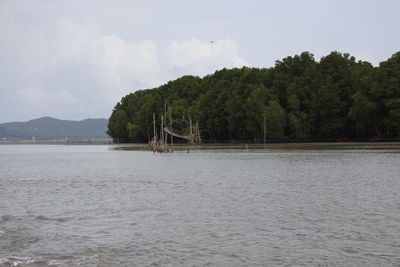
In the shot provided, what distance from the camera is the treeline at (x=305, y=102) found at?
9331 centimetres

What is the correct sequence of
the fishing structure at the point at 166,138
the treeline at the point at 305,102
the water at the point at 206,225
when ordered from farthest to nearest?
the treeline at the point at 305,102
the fishing structure at the point at 166,138
the water at the point at 206,225

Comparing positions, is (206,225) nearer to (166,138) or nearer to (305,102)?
(166,138)

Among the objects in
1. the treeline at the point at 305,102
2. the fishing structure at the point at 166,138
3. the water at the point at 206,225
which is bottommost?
the water at the point at 206,225

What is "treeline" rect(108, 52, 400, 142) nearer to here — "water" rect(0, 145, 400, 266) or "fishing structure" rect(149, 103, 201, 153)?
"fishing structure" rect(149, 103, 201, 153)

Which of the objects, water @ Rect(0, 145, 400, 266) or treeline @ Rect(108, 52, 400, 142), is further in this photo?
treeline @ Rect(108, 52, 400, 142)

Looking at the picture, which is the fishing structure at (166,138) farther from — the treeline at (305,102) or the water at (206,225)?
the water at (206,225)

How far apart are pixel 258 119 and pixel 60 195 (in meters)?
87.0

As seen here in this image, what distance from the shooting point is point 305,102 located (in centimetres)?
10850

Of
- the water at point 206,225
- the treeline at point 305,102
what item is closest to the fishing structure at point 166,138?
the treeline at point 305,102

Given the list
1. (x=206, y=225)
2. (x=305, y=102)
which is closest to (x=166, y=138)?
(x=305, y=102)

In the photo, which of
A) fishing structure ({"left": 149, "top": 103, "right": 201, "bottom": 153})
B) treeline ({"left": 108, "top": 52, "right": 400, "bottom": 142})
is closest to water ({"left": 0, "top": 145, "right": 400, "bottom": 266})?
fishing structure ({"left": 149, "top": 103, "right": 201, "bottom": 153})

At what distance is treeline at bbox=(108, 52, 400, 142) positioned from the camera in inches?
3674

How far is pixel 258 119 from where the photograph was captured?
366ft

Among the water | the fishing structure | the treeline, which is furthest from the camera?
the treeline
